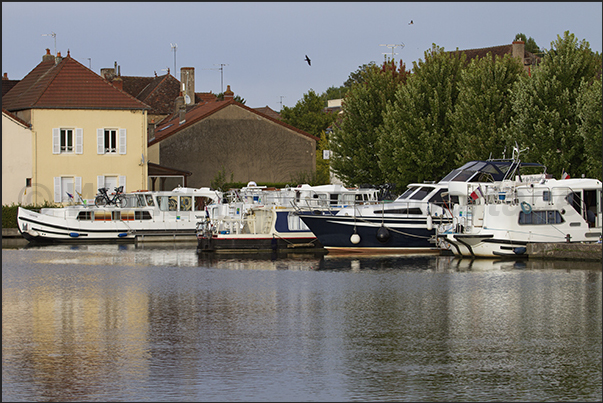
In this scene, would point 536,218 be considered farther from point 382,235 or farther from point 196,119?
point 196,119

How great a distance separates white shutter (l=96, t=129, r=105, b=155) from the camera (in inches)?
2237

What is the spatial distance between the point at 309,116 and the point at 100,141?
42.1 m

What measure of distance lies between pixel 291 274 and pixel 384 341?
42.3ft

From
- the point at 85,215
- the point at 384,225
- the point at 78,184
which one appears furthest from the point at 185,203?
the point at 384,225

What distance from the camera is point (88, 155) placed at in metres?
56.4

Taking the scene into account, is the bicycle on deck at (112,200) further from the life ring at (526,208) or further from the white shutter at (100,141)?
the life ring at (526,208)

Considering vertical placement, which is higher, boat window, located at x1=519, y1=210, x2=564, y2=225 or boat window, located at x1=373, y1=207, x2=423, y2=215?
boat window, located at x1=373, y1=207, x2=423, y2=215

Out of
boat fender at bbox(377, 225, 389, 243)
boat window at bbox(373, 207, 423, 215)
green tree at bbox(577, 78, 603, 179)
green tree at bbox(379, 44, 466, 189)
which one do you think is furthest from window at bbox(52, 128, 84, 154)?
green tree at bbox(577, 78, 603, 179)

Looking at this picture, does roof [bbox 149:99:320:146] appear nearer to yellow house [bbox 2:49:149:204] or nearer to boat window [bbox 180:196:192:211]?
yellow house [bbox 2:49:149:204]

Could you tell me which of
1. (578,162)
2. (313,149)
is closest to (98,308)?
(578,162)

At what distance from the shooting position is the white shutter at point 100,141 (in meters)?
56.8

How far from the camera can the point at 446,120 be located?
169 feet

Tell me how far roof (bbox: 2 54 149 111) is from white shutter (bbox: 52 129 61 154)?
1638mm

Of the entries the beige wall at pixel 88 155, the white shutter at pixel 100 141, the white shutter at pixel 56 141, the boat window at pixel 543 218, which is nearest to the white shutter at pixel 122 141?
the beige wall at pixel 88 155
